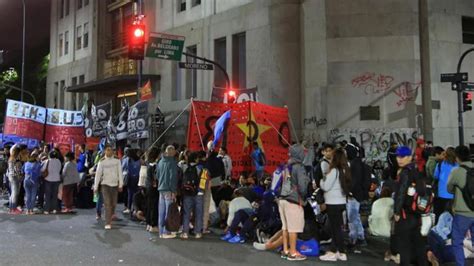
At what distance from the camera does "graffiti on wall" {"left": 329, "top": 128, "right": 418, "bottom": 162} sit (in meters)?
19.2

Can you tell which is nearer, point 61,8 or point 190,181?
point 190,181

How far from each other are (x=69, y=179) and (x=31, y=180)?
0.98m

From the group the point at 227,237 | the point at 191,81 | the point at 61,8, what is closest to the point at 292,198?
the point at 227,237

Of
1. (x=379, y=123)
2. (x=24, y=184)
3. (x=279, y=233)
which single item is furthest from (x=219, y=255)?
(x=379, y=123)

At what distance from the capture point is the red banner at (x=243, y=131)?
13.4 metres

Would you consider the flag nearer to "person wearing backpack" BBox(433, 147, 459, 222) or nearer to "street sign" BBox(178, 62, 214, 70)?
"person wearing backpack" BBox(433, 147, 459, 222)

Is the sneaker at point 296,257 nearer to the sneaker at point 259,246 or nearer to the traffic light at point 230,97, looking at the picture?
the sneaker at point 259,246

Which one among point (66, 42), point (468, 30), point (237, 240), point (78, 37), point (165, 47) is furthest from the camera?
point (66, 42)

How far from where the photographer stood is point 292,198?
8188mm

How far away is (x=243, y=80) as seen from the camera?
929 inches

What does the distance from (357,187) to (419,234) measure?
249 cm

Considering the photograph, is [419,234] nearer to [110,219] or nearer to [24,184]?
[110,219]

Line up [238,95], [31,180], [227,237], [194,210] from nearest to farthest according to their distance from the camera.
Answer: [227,237] < [194,210] < [31,180] < [238,95]

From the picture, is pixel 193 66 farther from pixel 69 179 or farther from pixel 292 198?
pixel 292 198
